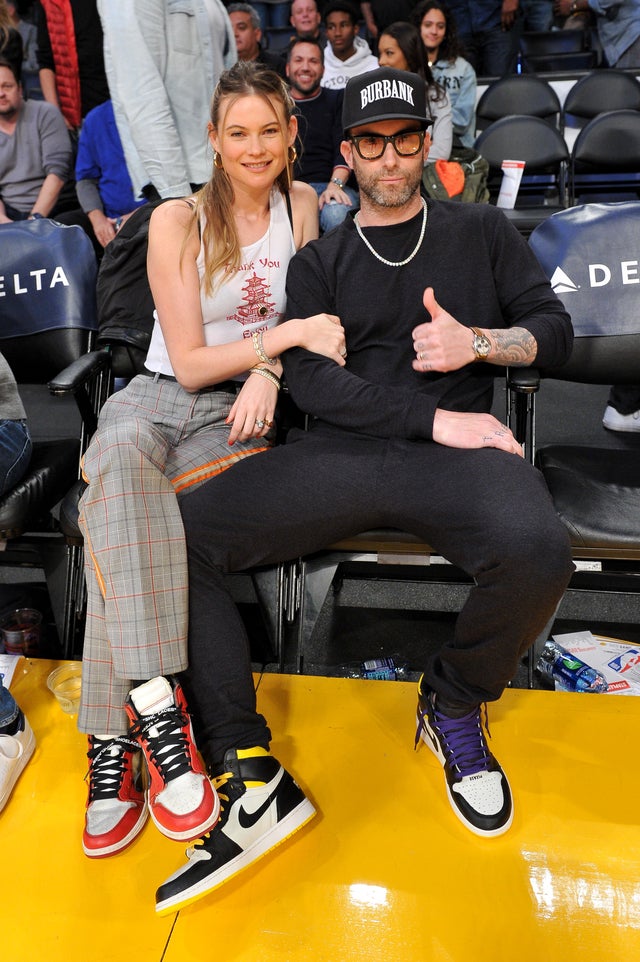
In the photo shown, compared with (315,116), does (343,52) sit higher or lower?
higher

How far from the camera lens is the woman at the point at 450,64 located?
14.7 feet

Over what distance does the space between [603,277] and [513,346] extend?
0.58 meters

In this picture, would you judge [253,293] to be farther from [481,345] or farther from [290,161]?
[481,345]

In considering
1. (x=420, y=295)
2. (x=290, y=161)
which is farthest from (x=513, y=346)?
(x=290, y=161)

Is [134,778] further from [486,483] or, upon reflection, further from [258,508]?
[486,483]

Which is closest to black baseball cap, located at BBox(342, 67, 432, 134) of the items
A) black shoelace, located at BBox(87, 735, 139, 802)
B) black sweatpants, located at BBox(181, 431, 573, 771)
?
black sweatpants, located at BBox(181, 431, 573, 771)

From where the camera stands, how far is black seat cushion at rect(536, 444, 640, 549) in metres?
1.76

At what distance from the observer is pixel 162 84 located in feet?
9.36

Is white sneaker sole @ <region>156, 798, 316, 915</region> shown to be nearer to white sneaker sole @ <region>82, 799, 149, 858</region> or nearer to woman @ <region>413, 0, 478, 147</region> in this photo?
white sneaker sole @ <region>82, 799, 149, 858</region>

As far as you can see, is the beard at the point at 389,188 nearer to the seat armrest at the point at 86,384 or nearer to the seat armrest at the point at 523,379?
the seat armrest at the point at 523,379

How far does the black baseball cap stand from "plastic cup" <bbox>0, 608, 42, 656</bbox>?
60.8 inches

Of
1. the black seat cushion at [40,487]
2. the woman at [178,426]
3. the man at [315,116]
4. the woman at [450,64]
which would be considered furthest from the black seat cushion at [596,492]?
the woman at [450,64]

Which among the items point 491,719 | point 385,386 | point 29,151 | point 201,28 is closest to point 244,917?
point 491,719

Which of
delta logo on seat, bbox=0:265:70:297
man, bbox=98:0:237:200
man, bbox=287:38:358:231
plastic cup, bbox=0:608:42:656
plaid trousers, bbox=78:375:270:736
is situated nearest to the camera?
plaid trousers, bbox=78:375:270:736
